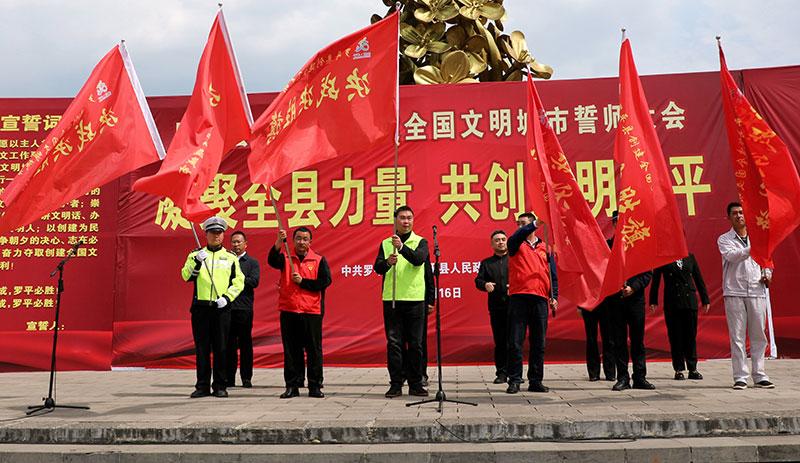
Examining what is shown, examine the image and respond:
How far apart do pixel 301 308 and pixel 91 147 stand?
206 cm

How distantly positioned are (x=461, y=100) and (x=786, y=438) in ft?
19.9

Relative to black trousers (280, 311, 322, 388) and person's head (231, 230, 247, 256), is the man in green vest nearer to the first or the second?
Result: black trousers (280, 311, 322, 388)

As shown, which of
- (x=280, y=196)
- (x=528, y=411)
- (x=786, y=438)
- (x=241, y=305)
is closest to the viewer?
(x=786, y=438)

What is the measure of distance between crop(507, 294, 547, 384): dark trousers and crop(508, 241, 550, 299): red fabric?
61 millimetres

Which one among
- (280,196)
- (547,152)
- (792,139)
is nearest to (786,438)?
(547,152)

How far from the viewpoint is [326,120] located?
5324 millimetres

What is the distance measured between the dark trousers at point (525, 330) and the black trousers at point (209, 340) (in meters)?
2.42

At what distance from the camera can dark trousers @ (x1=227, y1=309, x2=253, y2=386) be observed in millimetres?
6867

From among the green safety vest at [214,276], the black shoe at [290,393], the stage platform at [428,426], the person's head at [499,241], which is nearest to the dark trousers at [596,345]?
the stage platform at [428,426]

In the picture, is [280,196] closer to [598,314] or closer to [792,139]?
[598,314]

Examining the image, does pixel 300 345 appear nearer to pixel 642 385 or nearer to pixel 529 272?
pixel 529 272

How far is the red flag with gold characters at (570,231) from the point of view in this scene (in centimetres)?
523

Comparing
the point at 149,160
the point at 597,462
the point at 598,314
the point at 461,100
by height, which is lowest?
the point at 597,462

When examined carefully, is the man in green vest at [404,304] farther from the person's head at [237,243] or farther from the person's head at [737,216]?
the person's head at [737,216]
